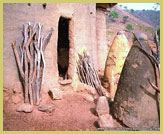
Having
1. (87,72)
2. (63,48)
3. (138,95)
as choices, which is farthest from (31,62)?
(63,48)

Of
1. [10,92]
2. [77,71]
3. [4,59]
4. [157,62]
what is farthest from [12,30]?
[157,62]

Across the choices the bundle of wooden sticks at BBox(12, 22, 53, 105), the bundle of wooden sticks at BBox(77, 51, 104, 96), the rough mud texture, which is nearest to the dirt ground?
the bundle of wooden sticks at BBox(12, 22, 53, 105)

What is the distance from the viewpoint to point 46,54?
5102 mm

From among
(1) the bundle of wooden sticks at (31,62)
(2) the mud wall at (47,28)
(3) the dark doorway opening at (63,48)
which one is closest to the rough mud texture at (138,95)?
(1) the bundle of wooden sticks at (31,62)

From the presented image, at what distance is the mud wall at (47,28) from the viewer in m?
4.72

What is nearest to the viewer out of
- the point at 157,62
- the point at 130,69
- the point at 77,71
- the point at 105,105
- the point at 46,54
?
the point at 157,62

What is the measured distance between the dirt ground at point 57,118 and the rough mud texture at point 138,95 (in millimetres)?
799

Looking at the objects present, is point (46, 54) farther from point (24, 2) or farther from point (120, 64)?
point (120, 64)

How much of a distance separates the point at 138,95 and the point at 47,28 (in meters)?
3.55

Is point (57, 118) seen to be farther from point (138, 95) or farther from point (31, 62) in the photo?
point (138, 95)

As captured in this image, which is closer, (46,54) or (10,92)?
(10,92)

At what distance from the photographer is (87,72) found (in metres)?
6.19

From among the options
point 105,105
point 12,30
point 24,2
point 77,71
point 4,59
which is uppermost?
point 24,2

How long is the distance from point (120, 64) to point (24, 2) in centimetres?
435
